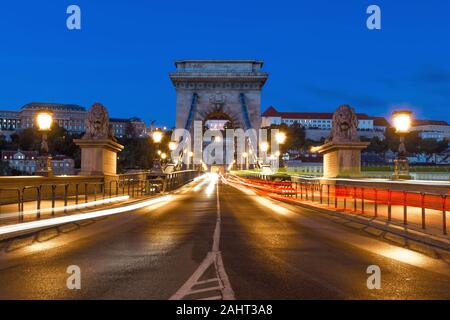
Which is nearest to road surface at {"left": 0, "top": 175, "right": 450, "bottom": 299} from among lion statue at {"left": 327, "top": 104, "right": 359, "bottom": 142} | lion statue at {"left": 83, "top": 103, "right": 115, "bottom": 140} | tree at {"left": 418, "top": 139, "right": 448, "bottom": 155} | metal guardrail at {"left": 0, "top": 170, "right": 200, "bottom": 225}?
metal guardrail at {"left": 0, "top": 170, "right": 200, "bottom": 225}

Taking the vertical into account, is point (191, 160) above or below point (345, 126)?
above

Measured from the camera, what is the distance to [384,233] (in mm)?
13812

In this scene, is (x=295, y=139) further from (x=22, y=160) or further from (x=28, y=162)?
(x=22, y=160)

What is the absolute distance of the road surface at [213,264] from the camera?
23.0 ft

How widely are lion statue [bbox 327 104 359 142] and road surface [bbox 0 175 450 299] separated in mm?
15427

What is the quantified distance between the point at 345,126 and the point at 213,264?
22.2 m

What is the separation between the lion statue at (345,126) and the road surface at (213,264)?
50.6ft

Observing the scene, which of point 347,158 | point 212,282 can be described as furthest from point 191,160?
point 212,282

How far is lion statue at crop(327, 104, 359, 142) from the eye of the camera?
97.7ft

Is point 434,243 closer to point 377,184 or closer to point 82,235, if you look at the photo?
point 82,235

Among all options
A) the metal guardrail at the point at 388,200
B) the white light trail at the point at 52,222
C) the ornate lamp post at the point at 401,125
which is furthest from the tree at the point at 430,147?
the white light trail at the point at 52,222

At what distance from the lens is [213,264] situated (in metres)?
8.95

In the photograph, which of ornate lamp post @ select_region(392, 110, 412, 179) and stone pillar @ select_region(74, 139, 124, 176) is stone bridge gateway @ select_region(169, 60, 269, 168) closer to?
stone pillar @ select_region(74, 139, 124, 176)

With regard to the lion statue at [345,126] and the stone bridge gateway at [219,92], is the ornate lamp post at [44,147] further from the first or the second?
the stone bridge gateway at [219,92]
